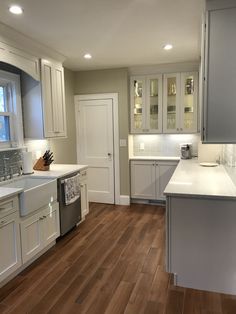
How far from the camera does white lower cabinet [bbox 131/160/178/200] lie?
466cm

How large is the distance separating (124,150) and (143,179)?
651 mm

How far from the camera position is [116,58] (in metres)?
4.05

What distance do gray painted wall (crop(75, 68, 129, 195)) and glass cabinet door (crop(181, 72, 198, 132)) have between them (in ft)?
3.31

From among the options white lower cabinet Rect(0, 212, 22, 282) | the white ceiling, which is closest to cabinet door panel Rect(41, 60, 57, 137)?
the white ceiling

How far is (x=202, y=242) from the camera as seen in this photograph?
2336 mm

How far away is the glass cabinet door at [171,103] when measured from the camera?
4.56 meters

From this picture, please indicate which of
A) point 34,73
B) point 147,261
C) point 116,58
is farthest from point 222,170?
point 34,73

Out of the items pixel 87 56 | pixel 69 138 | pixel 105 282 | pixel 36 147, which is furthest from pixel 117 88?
pixel 105 282

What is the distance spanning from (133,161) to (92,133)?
0.97 metres

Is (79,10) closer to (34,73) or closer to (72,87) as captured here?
(34,73)

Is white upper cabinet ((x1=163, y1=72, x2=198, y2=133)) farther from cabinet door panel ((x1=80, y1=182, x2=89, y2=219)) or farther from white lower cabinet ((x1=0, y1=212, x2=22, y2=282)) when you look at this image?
white lower cabinet ((x1=0, y1=212, x2=22, y2=282))

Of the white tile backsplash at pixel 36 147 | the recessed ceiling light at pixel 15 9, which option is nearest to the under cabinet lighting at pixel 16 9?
the recessed ceiling light at pixel 15 9

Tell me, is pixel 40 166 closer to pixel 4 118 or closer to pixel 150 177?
pixel 4 118

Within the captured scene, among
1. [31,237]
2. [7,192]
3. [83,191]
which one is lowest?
[31,237]
